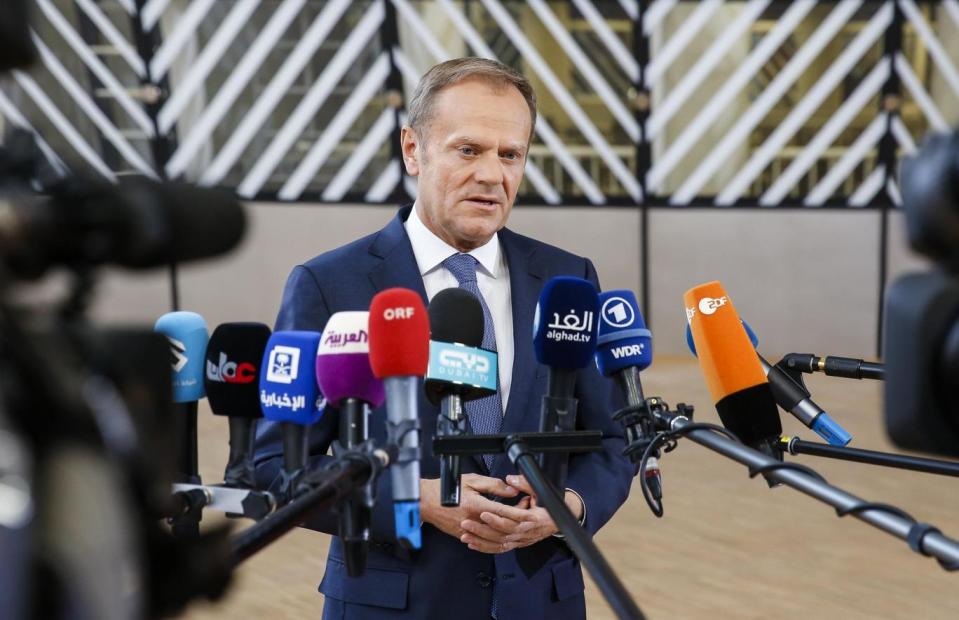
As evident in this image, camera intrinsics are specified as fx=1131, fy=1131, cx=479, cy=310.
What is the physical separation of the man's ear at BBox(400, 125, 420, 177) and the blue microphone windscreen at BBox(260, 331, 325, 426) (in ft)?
2.73

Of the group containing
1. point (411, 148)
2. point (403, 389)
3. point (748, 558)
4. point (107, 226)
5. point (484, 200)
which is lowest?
point (748, 558)

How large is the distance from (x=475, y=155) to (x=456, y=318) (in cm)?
60

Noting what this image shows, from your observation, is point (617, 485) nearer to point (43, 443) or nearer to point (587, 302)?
point (587, 302)

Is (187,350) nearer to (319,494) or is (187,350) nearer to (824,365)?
(319,494)

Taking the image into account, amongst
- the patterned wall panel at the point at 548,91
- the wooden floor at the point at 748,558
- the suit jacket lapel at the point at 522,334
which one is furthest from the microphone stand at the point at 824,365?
the patterned wall panel at the point at 548,91

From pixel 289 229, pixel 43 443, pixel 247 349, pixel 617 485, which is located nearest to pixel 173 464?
pixel 43 443

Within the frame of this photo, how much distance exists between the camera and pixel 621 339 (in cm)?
156

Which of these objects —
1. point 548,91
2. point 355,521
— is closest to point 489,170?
point 355,521

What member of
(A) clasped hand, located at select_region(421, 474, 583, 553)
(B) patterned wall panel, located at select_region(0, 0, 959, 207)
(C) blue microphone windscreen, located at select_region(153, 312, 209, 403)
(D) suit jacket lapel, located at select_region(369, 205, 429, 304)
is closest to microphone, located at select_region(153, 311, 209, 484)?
(C) blue microphone windscreen, located at select_region(153, 312, 209, 403)

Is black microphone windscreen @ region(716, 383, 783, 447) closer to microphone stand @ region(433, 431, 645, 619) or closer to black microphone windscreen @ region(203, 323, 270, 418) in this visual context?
microphone stand @ region(433, 431, 645, 619)

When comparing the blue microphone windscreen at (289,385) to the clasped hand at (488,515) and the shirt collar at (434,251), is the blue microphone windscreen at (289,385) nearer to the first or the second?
the clasped hand at (488,515)

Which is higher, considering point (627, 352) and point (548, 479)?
point (627, 352)

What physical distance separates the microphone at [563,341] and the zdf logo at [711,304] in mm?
255

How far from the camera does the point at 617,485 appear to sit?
1.93 m
